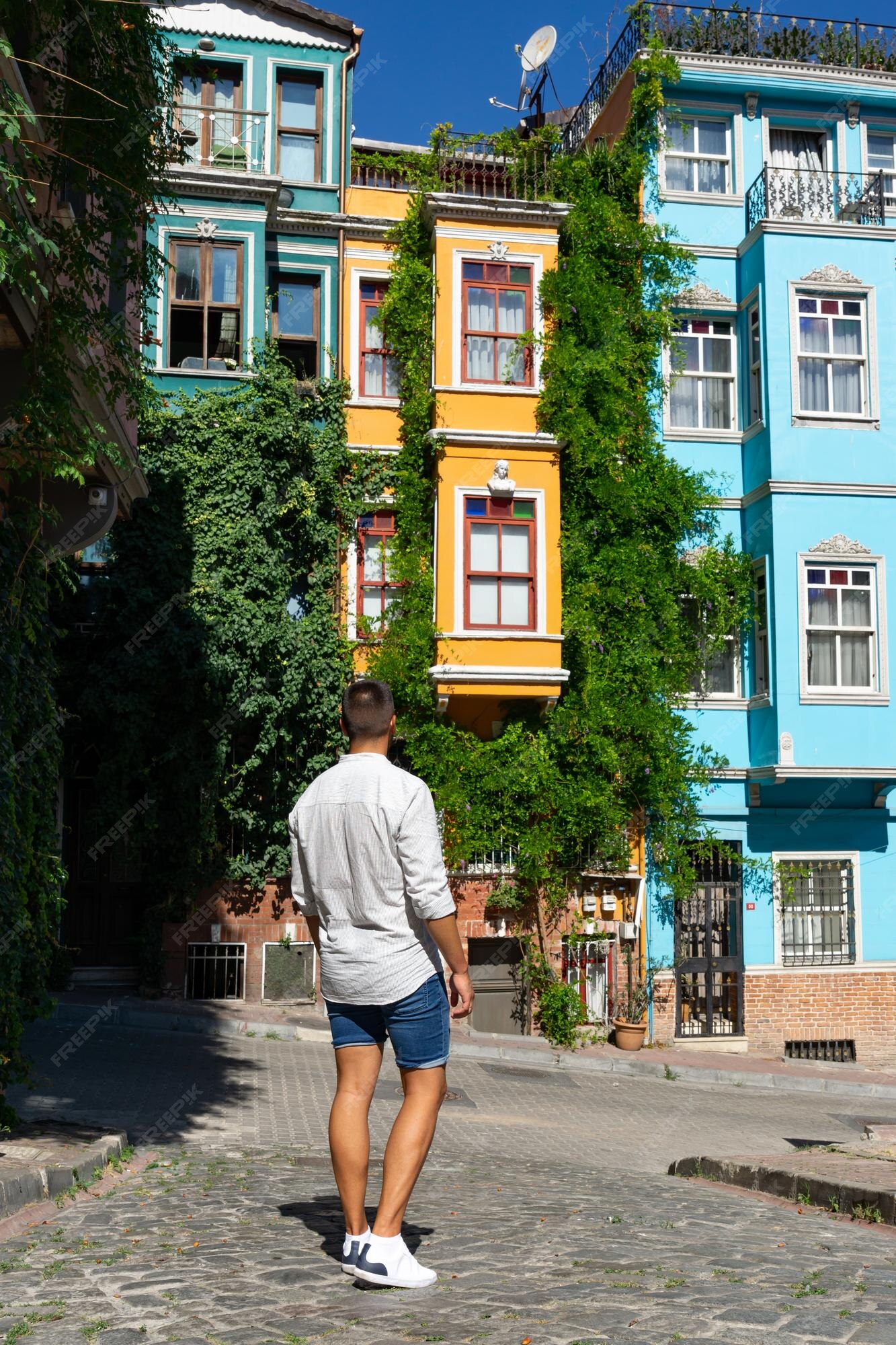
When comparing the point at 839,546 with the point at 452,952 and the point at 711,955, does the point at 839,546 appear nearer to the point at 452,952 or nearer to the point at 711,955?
the point at 711,955

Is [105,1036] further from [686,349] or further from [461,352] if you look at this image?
[686,349]

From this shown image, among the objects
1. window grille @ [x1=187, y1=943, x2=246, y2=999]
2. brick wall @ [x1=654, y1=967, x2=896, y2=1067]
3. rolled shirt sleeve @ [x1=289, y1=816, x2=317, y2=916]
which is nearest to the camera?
rolled shirt sleeve @ [x1=289, y1=816, x2=317, y2=916]

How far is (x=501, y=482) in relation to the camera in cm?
2073

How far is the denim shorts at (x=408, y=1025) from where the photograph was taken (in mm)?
4805

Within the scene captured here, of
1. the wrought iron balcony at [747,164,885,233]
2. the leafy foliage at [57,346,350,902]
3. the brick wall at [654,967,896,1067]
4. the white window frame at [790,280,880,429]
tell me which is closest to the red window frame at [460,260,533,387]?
the leafy foliage at [57,346,350,902]

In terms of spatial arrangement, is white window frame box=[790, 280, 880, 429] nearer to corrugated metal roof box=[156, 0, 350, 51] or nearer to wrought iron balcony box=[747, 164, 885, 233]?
wrought iron balcony box=[747, 164, 885, 233]

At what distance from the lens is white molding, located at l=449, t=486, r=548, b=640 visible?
20.4m

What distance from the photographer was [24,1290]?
187 inches

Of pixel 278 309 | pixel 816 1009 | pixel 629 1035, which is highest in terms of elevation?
pixel 278 309

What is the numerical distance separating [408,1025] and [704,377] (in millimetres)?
19305

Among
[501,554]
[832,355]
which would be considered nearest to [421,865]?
[501,554]

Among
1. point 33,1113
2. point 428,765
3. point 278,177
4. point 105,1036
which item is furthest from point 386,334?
point 33,1113

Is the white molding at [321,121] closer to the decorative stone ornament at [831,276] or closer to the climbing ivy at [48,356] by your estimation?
the decorative stone ornament at [831,276]

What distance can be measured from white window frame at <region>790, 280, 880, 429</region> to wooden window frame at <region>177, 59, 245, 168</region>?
9473mm
